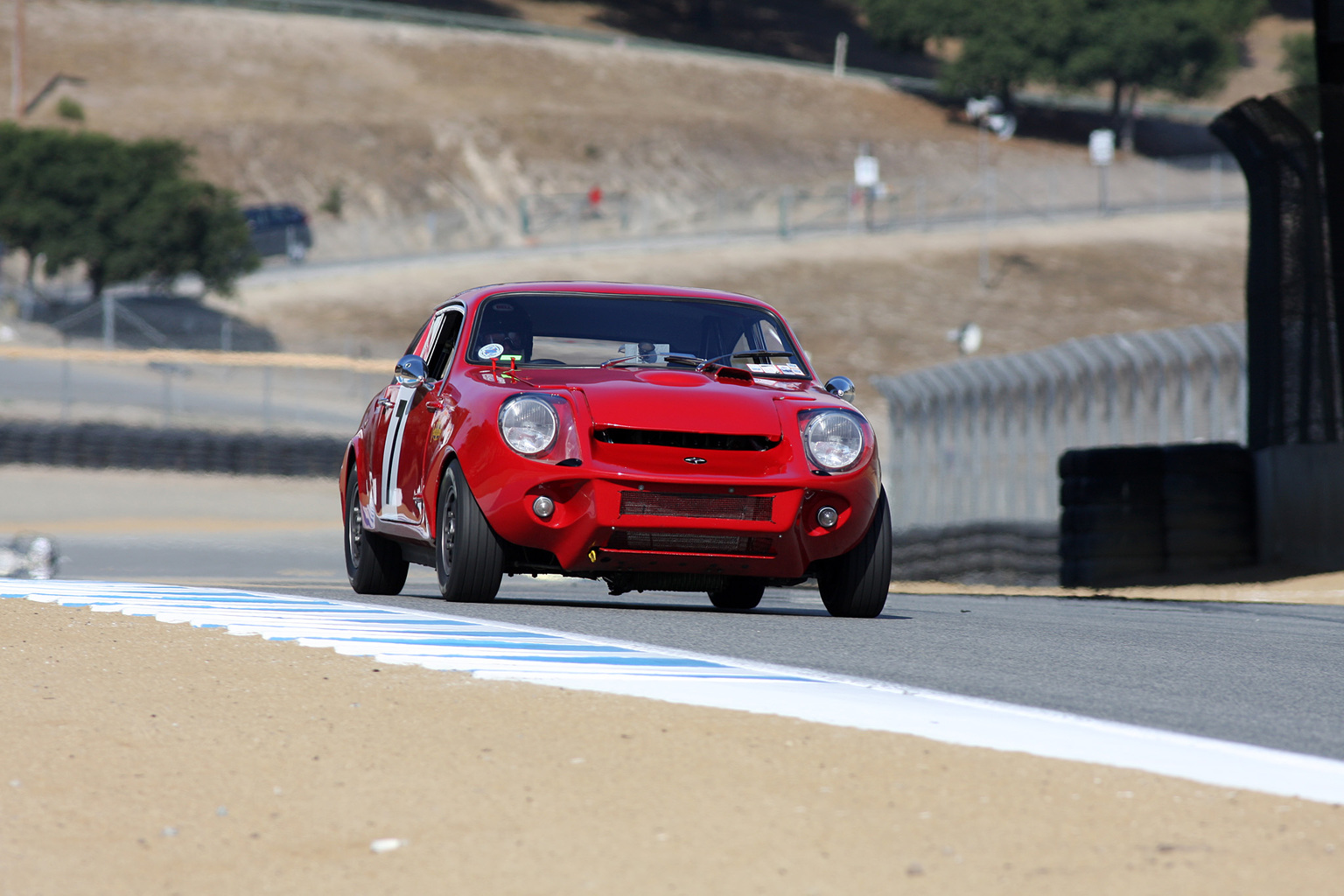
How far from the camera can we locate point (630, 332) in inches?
363

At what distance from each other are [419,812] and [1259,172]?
40.6 feet

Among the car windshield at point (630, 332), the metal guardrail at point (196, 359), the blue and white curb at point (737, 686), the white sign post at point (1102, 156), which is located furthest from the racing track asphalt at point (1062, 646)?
the white sign post at point (1102, 156)

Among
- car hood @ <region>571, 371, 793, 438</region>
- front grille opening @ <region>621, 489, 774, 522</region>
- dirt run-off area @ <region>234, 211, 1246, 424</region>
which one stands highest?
dirt run-off area @ <region>234, 211, 1246, 424</region>

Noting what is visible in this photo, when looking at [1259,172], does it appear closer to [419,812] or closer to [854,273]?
[419,812]

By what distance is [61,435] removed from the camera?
2844cm

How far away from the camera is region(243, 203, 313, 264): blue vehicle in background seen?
5859 cm

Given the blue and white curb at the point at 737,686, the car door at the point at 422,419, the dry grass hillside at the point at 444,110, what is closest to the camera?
the blue and white curb at the point at 737,686

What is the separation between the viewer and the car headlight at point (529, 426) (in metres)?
8.10

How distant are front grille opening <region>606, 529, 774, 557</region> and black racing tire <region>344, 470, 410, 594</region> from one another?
2367 mm

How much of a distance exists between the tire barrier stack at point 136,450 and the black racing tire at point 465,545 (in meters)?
20.7

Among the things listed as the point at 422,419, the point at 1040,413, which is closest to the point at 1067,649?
the point at 422,419

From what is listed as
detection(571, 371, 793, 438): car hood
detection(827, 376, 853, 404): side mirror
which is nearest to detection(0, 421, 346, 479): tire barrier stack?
detection(827, 376, 853, 404): side mirror

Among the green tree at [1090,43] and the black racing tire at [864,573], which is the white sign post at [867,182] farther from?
the black racing tire at [864,573]

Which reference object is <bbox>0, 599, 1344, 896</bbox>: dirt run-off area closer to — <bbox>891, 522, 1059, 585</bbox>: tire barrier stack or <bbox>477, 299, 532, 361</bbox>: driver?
<bbox>477, 299, 532, 361</bbox>: driver
